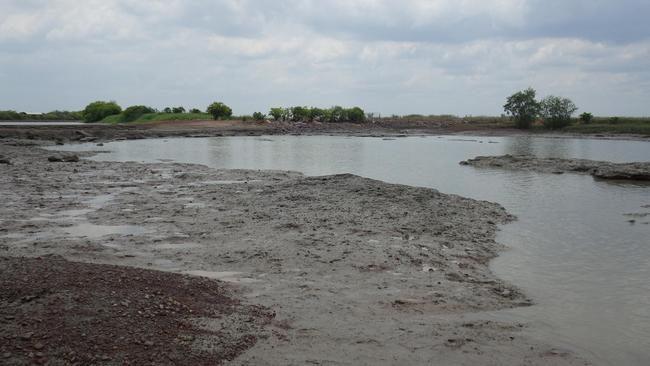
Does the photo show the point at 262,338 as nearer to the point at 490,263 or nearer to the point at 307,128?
the point at 490,263

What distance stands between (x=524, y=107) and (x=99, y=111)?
3059 inches

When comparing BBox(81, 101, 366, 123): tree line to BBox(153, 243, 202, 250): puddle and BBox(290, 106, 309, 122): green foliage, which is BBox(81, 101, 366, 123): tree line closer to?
BBox(290, 106, 309, 122): green foliage

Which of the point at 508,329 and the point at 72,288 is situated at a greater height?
the point at 72,288

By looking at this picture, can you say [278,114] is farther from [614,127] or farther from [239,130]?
[614,127]

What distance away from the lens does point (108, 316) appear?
6.09 metres

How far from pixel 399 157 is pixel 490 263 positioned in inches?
1144

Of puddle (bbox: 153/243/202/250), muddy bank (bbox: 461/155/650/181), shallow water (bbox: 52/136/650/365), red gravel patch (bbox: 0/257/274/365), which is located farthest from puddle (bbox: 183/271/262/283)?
muddy bank (bbox: 461/155/650/181)

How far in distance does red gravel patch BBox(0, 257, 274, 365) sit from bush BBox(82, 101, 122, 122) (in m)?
102

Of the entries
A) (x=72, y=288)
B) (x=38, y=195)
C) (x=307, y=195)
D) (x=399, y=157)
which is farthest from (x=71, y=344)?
(x=399, y=157)

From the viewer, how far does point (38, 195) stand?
1677cm

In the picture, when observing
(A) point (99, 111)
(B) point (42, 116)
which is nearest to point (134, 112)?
(A) point (99, 111)

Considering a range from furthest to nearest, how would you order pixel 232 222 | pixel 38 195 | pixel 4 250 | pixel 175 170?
pixel 175 170
pixel 38 195
pixel 232 222
pixel 4 250

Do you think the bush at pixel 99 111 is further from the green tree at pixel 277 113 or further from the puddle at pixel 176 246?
the puddle at pixel 176 246

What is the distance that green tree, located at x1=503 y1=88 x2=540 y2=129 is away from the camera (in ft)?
290
